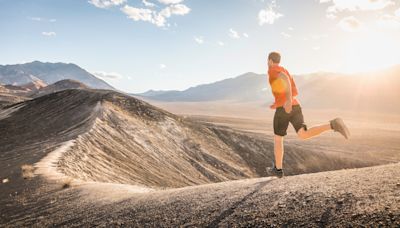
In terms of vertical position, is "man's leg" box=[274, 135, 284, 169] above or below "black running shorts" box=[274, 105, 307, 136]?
below

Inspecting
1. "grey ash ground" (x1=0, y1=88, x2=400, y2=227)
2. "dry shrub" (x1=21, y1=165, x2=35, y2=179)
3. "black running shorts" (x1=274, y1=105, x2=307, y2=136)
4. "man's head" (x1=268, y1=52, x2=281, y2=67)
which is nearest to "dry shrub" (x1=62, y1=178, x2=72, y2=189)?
"grey ash ground" (x1=0, y1=88, x2=400, y2=227)

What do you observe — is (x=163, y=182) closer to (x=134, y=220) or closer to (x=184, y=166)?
(x=184, y=166)

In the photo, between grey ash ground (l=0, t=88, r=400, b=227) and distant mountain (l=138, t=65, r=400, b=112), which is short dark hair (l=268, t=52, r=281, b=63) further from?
distant mountain (l=138, t=65, r=400, b=112)

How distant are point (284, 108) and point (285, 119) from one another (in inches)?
9.9

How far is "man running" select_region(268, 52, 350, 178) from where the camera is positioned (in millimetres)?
6301

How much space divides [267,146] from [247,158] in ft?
14.6

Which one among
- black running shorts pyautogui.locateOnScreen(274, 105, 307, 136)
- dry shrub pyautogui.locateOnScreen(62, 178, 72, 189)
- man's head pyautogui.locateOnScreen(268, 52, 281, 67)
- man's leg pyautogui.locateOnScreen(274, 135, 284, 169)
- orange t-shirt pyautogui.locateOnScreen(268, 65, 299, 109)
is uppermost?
man's head pyautogui.locateOnScreen(268, 52, 281, 67)

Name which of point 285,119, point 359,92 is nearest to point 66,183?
point 285,119

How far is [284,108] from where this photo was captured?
6379 mm

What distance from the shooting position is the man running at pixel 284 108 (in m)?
6.30

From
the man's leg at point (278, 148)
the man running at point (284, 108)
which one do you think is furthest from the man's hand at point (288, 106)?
the man's leg at point (278, 148)

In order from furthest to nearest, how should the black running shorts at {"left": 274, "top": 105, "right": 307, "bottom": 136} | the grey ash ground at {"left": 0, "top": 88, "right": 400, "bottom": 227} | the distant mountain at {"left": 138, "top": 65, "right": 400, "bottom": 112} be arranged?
the distant mountain at {"left": 138, "top": 65, "right": 400, "bottom": 112}, the black running shorts at {"left": 274, "top": 105, "right": 307, "bottom": 136}, the grey ash ground at {"left": 0, "top": 88, "right": 400, "bottom": 227}

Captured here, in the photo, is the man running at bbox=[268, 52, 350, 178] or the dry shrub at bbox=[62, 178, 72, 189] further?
the dry shrub at bbox=[62, 178, 72, 189]

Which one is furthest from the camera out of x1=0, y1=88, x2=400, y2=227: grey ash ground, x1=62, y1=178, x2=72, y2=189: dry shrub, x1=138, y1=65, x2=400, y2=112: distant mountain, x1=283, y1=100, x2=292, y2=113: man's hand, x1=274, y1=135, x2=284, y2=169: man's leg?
x1=138, y1=65, x2=400, y2=112: distant mountain
